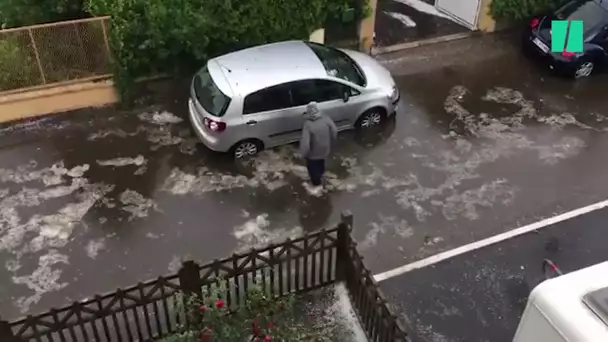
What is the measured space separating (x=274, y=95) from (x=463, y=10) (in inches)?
268

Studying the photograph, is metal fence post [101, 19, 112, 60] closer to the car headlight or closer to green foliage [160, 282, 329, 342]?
the car headlight

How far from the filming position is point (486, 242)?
29.3 ft

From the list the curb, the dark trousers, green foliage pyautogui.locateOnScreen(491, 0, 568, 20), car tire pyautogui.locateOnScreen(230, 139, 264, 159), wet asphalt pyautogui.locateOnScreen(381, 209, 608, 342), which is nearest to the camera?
wet asphalt pyautogui.locateOnScreen(381, 209, 608, 342)

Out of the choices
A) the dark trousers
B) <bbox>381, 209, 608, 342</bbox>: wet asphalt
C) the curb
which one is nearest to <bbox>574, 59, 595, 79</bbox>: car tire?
the curb

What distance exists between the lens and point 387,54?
13.4 metres

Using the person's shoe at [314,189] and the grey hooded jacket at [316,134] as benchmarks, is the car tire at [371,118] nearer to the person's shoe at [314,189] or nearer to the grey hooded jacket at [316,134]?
the grey hooded jacket at [316,134]

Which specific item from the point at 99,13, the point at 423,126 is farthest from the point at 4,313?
the point at 423,126

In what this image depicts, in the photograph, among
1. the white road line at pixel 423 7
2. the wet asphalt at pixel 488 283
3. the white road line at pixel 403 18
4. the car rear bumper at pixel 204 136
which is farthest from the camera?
the white road line at pixel 423 7

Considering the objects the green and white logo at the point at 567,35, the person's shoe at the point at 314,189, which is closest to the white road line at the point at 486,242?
the person's shoe at the point at 314,189

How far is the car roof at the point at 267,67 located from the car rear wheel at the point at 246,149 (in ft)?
3.00

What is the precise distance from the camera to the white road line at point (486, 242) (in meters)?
8.42

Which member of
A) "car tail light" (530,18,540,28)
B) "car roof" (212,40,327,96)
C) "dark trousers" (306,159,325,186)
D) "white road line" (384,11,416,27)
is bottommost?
"dark trousers" (306,159,325,186)

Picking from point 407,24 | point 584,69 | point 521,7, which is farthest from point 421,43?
point 584,69

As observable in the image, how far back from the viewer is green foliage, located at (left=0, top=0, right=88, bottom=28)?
39.7 feet
